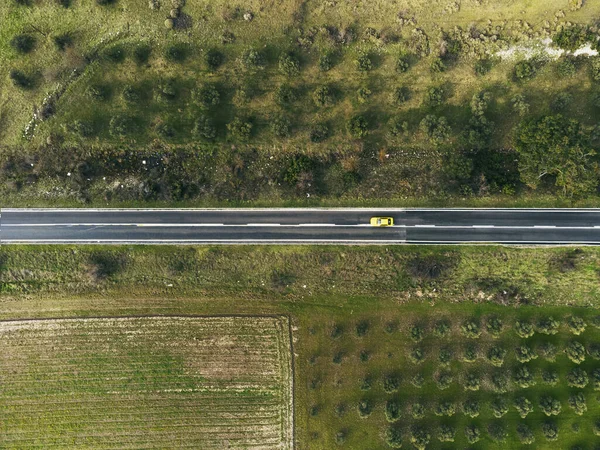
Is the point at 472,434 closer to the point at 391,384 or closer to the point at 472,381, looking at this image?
the point at 472,381

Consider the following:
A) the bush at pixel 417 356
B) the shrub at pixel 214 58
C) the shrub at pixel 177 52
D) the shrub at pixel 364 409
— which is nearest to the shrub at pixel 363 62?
the shrub at pixel 214 58

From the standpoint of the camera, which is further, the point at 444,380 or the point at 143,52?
the point at 143,52

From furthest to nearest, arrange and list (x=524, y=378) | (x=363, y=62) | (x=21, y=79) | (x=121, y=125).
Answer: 1. (x=21, y=79)
2. (x=121, y=125)
3. (x=363, y=62)
4. (x=524, y=378)

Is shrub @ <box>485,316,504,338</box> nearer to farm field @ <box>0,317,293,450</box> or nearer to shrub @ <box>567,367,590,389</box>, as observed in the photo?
shrub @ <box>567,367,590,389</box>

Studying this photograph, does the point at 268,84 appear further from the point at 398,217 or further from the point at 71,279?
the point at 71,279

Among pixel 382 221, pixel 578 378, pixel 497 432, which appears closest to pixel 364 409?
pixel 497 432

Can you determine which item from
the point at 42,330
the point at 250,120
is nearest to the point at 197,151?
the point at 250,120

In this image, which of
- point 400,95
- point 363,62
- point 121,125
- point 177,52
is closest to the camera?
point 363,62

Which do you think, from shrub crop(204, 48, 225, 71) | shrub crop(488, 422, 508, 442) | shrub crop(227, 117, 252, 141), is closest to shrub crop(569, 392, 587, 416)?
shrub crop(488, 422, 508, 442)
